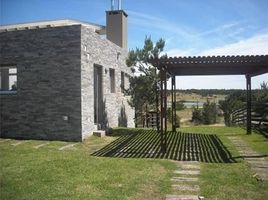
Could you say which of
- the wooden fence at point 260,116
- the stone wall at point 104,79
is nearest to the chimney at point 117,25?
the stone wall at point 104,79

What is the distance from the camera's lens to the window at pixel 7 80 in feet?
42.4

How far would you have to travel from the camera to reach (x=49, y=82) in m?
12.0

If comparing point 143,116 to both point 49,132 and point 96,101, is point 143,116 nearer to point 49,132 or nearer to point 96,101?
point 96,101

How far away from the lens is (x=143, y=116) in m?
20.3

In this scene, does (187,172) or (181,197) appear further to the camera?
(187,172)

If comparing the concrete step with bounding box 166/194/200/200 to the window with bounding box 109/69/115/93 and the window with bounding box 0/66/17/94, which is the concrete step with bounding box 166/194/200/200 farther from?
the window with bounding box 109/69/115/93

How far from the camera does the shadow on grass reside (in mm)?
9190

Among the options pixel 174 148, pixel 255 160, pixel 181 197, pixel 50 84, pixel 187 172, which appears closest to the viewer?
pixel 181 197

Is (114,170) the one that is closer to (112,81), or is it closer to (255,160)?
(255,160)

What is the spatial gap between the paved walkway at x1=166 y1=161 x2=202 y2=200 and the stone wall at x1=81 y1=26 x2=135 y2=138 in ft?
15.9

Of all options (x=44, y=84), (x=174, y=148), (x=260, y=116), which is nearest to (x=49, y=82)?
(x=44, y=84)

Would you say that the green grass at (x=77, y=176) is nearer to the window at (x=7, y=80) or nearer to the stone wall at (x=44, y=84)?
the stone wall at (x=44, y=84)

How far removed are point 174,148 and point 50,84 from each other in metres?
4.86

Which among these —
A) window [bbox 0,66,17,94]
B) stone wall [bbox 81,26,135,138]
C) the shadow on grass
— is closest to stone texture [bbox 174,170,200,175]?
the shadow on grass
